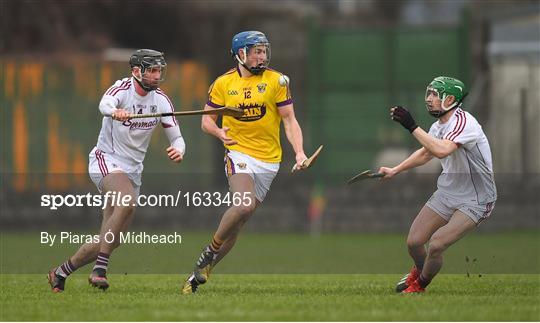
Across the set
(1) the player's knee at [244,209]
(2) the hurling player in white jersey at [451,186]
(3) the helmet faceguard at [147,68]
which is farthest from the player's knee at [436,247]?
(3) the helmet faceguard at [147,68]

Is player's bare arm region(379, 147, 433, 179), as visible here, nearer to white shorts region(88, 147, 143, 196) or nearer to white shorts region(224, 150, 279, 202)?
white shorts region(224, 150, 279, 202)

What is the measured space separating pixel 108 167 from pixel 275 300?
2.30 meters

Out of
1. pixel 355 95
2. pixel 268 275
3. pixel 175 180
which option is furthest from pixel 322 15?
pixel 268 275

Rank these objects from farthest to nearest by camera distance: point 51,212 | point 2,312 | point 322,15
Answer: point 322,15 → point 51,212 → point 2,312

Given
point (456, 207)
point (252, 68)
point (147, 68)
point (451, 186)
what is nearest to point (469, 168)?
point (451, 186)

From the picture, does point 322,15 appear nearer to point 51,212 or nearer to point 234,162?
point 51,212

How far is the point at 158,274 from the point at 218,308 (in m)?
4.58

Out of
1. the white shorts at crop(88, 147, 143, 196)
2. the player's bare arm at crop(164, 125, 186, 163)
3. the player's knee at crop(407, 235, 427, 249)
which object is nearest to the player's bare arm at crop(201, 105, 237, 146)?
the player's bare arm at crop(164, 125, 186, 163)

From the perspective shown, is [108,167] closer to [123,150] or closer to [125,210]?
[123,150]

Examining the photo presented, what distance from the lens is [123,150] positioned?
12805 mm

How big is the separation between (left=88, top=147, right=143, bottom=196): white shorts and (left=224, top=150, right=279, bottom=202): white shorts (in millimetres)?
912

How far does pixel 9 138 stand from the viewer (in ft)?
86.7

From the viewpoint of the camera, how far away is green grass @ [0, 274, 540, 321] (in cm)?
1028

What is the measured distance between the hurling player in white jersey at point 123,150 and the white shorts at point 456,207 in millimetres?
2470
